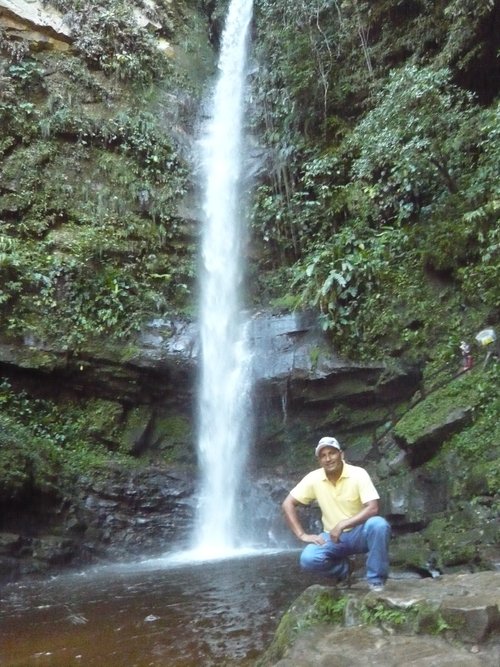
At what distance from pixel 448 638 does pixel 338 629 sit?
0.63 meters

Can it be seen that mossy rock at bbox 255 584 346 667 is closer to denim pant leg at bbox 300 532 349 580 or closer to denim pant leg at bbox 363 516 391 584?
denim pant leg at bbox 300 532 349 580

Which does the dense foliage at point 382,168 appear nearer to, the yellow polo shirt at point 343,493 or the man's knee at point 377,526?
the yellow polo shirt at point 343,493

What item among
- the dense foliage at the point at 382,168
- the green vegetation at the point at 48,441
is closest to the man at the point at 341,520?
the dense foliage at the point at 382,168

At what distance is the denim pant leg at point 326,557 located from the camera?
3.82 meters

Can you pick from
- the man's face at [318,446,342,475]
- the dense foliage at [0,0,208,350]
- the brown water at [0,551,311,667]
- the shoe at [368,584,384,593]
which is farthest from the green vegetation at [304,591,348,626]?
the dense foliage at [0,0,208,350]

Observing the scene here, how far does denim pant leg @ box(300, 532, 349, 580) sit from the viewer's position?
12.5ft

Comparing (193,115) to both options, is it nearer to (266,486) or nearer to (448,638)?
(266,486)

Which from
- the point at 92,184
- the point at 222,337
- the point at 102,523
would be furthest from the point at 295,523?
the point at 92,184

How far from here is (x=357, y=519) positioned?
12.1 feet

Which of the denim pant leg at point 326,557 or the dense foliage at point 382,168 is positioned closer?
the denim pant leg at point 326,557

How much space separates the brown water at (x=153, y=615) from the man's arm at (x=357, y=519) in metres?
0.95

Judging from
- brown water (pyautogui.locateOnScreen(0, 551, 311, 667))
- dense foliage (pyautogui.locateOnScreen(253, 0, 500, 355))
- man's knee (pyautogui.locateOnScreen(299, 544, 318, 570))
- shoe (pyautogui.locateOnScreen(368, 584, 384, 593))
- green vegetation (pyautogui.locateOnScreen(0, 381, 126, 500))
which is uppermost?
dense foliage (pyautogui.locateOnScreen(253, 0, 500, 355))

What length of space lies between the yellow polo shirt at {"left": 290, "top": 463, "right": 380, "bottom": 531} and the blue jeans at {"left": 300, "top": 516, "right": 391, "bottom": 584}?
0.37ft

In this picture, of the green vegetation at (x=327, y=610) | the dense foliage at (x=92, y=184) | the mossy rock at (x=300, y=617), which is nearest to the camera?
the mossy rock at (x=300, y=617)
